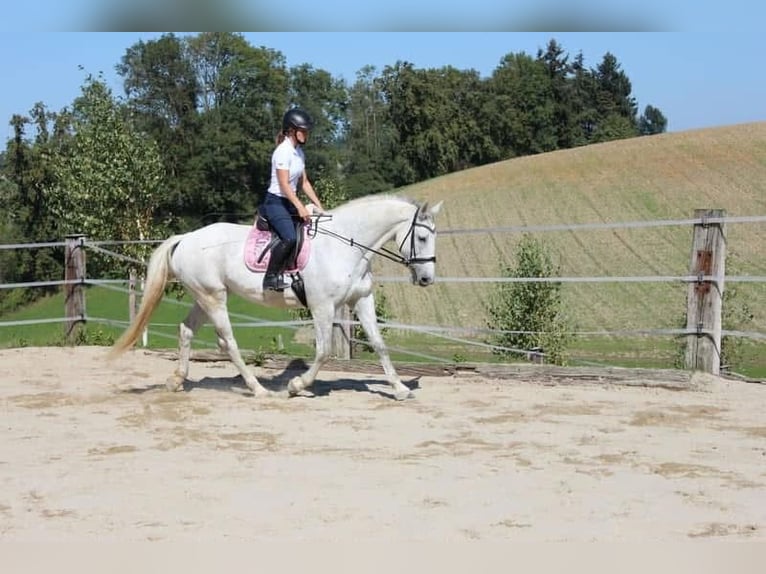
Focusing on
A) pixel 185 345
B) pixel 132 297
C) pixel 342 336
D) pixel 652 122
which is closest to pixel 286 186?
pixel 185 345

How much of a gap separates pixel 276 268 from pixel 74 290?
4029mm

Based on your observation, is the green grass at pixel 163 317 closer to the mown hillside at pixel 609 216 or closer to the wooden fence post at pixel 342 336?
the mown hillside at pixel 609 216

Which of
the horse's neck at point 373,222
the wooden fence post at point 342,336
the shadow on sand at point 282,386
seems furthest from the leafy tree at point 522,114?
the horse's neck at point 373,222

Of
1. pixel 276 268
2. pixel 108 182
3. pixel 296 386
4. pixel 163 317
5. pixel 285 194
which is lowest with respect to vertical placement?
pixel 163 317

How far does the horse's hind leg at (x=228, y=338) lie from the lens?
23.8 feet

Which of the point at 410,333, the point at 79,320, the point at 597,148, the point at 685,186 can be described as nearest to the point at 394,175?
the point at 597,148

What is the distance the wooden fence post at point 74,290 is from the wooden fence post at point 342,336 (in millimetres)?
3068

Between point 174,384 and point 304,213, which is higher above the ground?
point 304,213

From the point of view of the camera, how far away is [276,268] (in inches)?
278

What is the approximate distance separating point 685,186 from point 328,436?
123 ft

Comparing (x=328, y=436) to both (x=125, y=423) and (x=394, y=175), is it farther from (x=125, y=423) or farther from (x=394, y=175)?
(x=394, y=175)

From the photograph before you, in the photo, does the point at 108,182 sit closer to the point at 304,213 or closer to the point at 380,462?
the point at 304,213

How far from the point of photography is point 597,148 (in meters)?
50.8

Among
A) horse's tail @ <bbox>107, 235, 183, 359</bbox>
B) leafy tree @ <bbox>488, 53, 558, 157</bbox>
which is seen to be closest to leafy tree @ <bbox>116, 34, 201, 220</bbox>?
leafy tree @ <bbox>488, 53, 558, 157</bbox>
